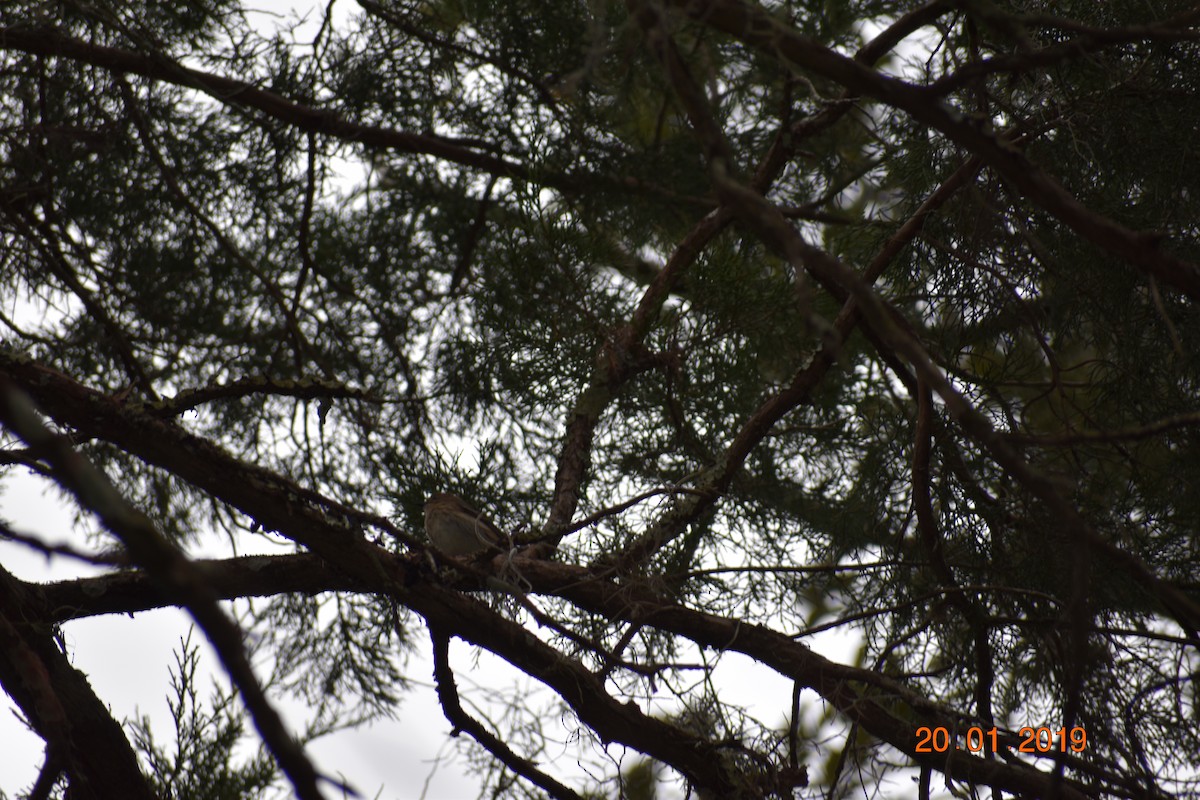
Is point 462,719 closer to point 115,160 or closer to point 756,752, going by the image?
point 756,752

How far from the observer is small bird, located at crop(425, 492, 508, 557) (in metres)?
2.51

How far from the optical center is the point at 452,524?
2568 millimetres

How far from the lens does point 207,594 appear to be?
96 centimetres

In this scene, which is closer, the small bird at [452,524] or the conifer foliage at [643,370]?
the conifer foliage at [643,370]

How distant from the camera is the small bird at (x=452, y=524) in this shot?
8.25 feet

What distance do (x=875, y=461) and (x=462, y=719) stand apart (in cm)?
140

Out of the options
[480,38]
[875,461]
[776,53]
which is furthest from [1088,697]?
[480,38]

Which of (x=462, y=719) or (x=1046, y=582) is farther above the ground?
(x=1046, y=582)
